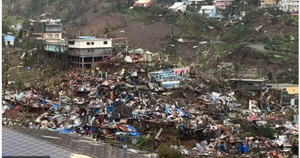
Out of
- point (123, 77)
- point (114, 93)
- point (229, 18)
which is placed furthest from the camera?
point (229, 18)

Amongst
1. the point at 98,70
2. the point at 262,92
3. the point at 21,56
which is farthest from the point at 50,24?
the point at 262,92

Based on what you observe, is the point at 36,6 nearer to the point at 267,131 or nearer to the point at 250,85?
the point at 250,85

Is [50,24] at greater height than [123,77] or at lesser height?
greater

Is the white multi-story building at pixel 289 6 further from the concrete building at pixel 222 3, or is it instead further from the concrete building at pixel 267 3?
the concrete building at pixel 222 3

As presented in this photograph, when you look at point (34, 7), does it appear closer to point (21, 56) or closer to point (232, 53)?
point (21, 56)

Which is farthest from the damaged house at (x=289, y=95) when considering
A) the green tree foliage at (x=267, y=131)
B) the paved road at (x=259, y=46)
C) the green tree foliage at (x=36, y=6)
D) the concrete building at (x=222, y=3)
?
the green tree foliage at (x=36, y=6)

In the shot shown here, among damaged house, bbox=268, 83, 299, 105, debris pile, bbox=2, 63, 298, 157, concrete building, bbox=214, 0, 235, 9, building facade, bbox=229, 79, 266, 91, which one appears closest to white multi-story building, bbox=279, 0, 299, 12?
concrete building, bbox=214, 0, 235, 9
